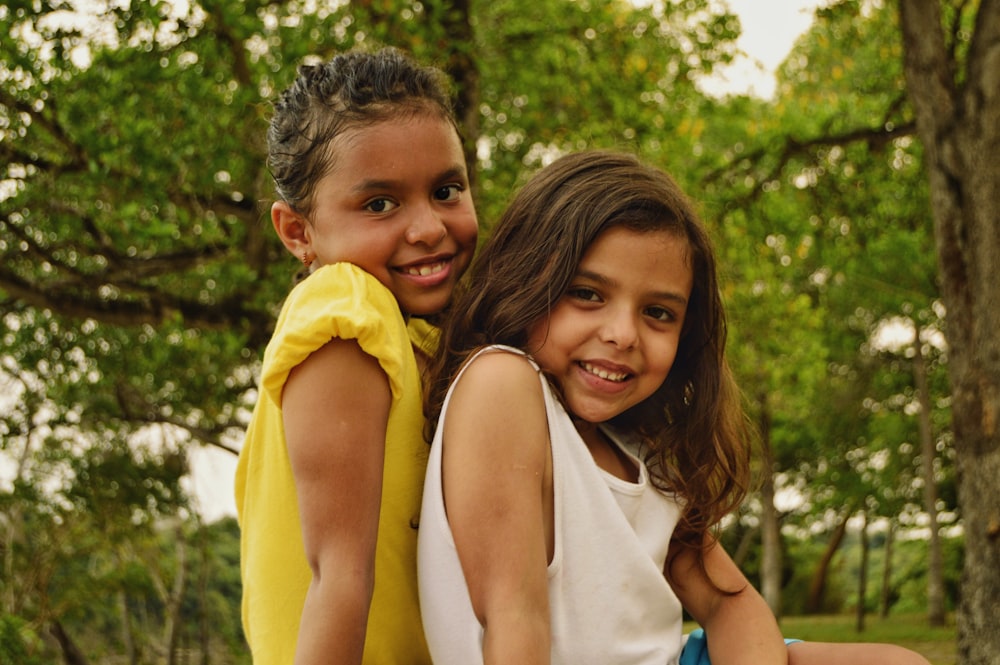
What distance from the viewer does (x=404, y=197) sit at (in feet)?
6.82

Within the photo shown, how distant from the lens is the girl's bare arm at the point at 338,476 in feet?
5.65

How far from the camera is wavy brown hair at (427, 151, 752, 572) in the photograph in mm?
2107

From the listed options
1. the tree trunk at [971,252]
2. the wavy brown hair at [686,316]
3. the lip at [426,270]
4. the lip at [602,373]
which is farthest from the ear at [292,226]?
the tree trunk at [971,252]

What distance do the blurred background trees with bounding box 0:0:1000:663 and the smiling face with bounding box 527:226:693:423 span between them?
1132 millimetres

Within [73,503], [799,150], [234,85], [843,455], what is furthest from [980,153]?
[843,455]

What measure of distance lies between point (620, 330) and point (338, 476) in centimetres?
63

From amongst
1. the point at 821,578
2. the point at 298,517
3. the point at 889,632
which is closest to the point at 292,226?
the point at 298,517

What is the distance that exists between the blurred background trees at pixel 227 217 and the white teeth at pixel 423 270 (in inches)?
54.8

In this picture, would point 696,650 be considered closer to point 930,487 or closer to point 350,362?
point 350,362

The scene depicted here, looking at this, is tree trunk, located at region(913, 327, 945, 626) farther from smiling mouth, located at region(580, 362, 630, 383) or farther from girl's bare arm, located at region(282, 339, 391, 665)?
girl's bare arm, located at region(282, 339, 391, 665)

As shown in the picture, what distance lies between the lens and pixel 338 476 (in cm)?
176

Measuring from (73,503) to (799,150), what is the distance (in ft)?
27.6

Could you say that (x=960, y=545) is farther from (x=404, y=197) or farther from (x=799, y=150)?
(x=404, y=197)

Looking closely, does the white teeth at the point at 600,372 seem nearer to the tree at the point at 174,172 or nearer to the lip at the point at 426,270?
the lip at the point at 426,270
